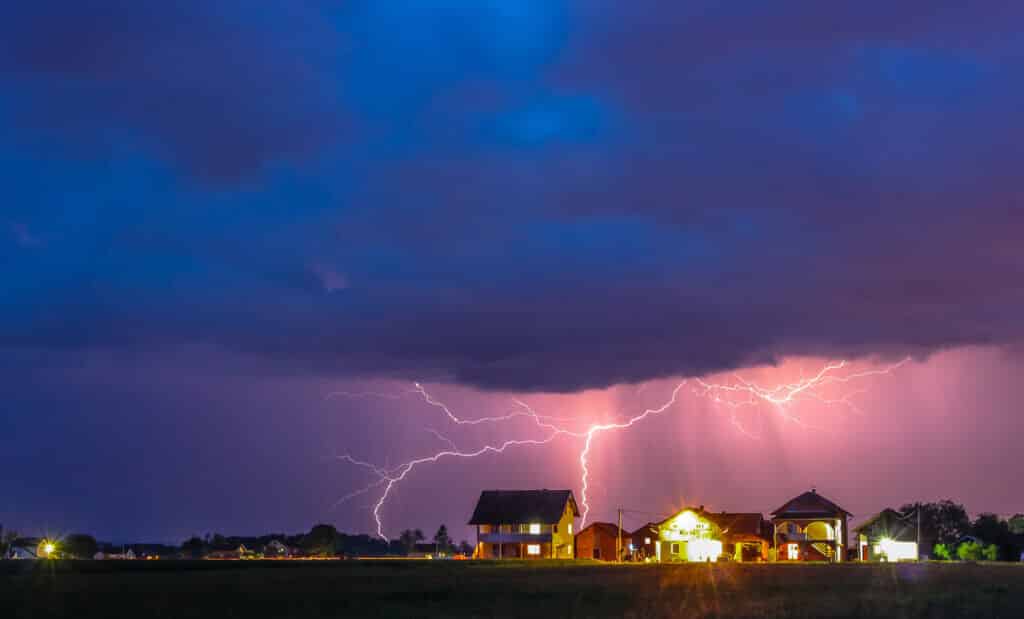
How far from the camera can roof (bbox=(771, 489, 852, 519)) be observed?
108 metres

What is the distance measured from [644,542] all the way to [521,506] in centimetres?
1616

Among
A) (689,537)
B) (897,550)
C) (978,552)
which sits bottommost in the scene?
(978,552)

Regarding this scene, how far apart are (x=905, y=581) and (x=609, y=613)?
24.4 metres

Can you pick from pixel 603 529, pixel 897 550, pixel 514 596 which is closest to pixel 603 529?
pixel 603 529

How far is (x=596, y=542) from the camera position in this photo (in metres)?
120

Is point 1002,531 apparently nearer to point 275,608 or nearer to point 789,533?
point 789,533

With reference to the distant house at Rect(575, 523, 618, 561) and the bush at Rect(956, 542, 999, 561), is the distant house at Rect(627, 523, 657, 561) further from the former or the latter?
the bush at Rect(956, 542, 999, 561)

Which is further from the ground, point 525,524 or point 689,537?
point 525,524

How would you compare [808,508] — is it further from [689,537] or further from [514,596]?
[514,596]

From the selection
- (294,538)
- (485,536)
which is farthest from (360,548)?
(485,536)

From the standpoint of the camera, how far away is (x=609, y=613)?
99.3 ft

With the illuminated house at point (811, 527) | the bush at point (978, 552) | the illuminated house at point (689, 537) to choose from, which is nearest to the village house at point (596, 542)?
the illuminated house at point (689, 537)

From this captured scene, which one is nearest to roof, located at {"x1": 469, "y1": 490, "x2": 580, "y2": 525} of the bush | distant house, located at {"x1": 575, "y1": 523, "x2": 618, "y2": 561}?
distant house, located at {"x1": 575, "y1": 523, "x2": 618, "y2": 561}

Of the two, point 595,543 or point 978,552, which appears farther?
point 595,543
